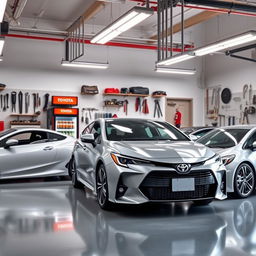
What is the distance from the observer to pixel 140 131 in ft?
17.4

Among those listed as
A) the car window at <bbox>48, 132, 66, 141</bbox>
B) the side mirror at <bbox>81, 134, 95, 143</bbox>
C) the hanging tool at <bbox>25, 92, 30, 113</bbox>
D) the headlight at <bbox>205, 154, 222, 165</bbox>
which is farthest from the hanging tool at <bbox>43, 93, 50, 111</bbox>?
the headlight at <bbox>205, 154, 222, 165</bbox>

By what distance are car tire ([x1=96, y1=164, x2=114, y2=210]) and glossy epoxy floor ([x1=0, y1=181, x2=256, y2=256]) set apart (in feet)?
0.32

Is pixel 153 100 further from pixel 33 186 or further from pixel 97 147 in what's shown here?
pixel 97 147

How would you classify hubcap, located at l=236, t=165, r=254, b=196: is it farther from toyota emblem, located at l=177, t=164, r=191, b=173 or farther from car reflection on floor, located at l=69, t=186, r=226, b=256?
toyota emblem, located at l=177, t=164, r=191, b=173

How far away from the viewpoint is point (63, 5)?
36.9 ft

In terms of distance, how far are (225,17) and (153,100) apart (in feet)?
12.5

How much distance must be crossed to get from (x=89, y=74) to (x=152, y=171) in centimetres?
954

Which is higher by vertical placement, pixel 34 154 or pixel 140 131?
pixel 140 131

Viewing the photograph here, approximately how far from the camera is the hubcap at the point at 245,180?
209 inches

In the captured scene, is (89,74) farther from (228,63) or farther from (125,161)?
(125,161)

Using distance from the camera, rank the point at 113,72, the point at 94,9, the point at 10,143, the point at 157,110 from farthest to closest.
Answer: the point at 157,110, the point at 113,72, the point at 94,9, the point at 10,143

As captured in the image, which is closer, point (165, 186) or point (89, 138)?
point (165, 186)

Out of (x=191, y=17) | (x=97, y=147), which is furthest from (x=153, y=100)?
(x=97, y=147)

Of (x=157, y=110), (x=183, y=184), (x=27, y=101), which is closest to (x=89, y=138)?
(x=183, y=184)
